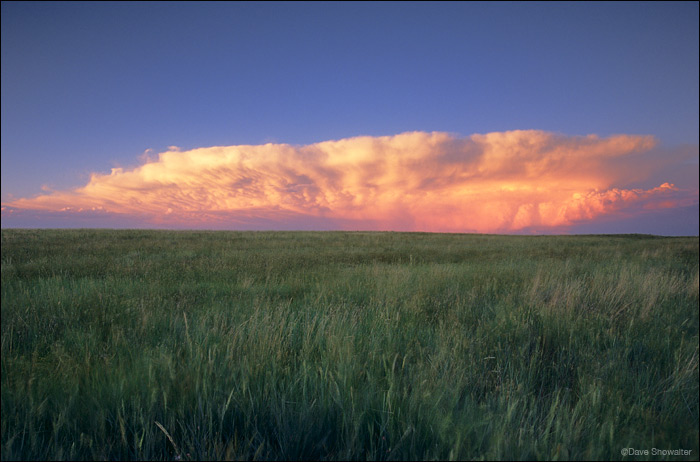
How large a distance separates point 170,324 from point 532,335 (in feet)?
13.7

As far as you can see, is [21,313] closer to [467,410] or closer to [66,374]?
[66,374]

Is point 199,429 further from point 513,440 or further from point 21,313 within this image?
point 21,313

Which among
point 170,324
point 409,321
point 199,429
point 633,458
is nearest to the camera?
point 633,458

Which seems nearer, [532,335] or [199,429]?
[199,429]

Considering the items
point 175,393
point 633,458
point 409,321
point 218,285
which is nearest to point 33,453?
point 175,393


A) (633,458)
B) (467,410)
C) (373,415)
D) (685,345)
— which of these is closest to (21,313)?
(373,415)

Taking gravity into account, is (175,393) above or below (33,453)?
above

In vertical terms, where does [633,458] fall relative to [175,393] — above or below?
below

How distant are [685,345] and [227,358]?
16.2 feet

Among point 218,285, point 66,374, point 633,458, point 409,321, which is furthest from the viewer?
point 218,285

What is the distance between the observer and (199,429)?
6.20 feet

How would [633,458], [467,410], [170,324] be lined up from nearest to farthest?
1. [633,458]
2. [467,410]
3. [170,324]

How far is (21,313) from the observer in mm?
4262

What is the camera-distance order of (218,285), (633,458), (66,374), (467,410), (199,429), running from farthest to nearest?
1. (218,285)
2. (66,374)
3. (467,410)
4. (199,429)
5. (633,458)
